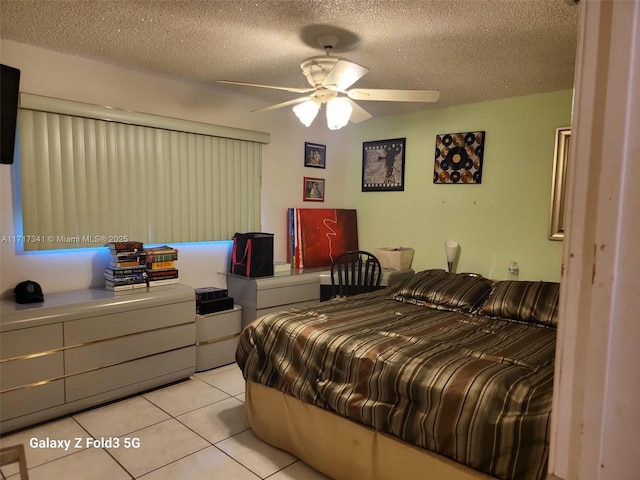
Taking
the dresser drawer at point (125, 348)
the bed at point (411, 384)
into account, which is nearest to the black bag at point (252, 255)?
the dresser drawer at point (125, 348)

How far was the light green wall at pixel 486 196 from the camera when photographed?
10.8 feet

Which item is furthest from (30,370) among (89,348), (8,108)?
(8,108)

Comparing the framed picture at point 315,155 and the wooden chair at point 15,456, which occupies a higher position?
the framed picture at point 315,155

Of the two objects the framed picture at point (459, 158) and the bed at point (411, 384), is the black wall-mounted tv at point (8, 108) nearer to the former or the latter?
the bed at point (411, 384)

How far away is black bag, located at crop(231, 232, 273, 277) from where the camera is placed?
11.4 ft

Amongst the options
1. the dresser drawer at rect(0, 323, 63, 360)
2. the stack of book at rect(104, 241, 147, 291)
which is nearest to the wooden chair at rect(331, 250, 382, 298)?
the stack of book at rect(104, 241, 147, 291)

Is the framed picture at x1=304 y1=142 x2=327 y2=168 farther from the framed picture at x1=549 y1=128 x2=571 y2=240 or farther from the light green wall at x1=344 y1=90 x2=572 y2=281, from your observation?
the framed picture at x1=549 y1=128 x2=571 y2=240

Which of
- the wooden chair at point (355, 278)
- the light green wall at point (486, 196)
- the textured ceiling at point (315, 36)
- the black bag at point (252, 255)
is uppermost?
the textured ceiling at point (315, 36)

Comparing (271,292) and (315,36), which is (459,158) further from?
(271,292)

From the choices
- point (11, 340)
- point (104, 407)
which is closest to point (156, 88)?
point (11, 340)

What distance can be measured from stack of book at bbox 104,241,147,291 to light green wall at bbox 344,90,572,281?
2.40 m

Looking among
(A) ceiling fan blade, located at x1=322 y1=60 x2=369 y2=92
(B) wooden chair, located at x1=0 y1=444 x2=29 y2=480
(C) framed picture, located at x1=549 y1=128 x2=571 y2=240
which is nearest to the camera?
(B) wooden chair, located at x1=0 y1=444 x2=29 y2=480

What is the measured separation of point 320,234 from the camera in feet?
14.0

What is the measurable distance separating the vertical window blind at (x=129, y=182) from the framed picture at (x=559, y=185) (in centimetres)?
244
